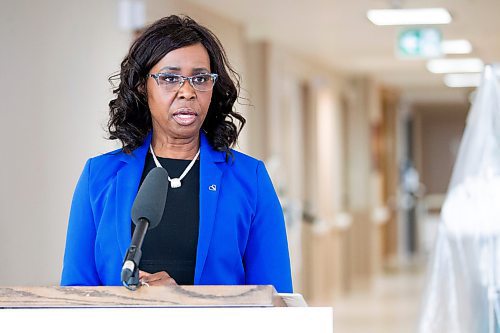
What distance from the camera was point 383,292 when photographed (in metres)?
14.0

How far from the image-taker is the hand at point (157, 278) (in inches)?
80.0

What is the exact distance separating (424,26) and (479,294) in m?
6.23

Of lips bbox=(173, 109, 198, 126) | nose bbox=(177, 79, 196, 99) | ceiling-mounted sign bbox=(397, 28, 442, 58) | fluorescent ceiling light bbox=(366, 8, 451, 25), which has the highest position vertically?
fluorescent ceiling light bbox=(366, 8, 451, 25)

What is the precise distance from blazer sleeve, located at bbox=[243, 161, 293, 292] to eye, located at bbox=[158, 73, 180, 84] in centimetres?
30

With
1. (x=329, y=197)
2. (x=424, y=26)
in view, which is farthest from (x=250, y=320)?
(x=329, y=197)

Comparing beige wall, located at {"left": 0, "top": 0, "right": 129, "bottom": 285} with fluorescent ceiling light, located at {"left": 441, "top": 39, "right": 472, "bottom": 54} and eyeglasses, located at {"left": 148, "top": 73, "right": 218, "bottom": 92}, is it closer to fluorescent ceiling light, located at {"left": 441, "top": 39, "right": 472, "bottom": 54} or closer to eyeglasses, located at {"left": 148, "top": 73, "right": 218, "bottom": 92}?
eyeglasses, located at {"left": 148, "top": 73, "right": 218, "bottom": 92}

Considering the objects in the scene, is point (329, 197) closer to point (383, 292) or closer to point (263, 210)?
point (383, 292)

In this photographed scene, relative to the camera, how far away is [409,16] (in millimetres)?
9273

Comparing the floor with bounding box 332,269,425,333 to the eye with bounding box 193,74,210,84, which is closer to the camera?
the eye with bounding box 193,74,210,84

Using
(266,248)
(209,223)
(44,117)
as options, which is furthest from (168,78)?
(44,117)

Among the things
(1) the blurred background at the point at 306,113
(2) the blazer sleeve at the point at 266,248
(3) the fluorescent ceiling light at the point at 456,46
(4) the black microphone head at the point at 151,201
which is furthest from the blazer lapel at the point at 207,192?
(3) the fluorescent ceiling light at the point at 456,46

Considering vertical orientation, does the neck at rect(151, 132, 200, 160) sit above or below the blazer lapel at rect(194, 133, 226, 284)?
above

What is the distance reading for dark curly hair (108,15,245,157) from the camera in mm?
2271

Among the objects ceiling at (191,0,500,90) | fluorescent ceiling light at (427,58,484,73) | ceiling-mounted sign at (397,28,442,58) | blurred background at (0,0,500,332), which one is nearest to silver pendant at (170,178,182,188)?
blurred background at (0,0,500,332)
